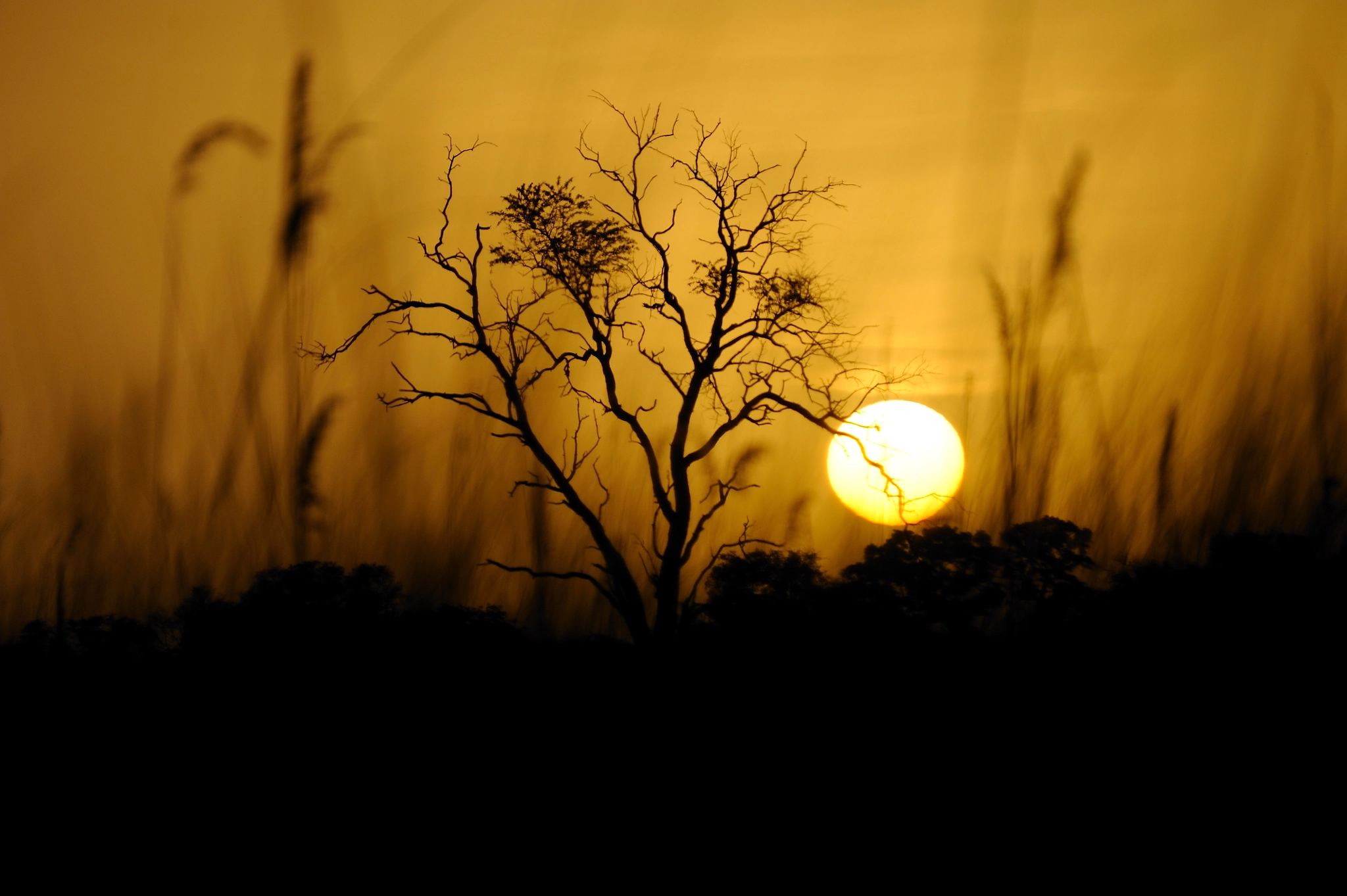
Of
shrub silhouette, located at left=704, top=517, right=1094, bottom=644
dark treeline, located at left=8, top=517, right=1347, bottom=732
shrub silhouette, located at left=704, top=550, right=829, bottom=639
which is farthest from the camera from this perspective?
shrub silhouette, located at left=704, top=550, right=829, bottom=639

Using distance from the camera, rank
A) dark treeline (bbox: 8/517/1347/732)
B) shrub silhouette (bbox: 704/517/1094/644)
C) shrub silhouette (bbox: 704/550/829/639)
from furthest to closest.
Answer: shrub silhouette (bbox: 704/550/829/639) → shrub silhouette (bbox: 704/517/1094/644) → dark treeline (bbox: 8/517/1347/732)

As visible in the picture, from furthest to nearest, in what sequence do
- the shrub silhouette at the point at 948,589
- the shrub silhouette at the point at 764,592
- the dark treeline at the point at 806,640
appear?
the shrub silhouette at the point at 764,592, the shrub silhouette at the point at 948,589, the dark treeline at the point at 806,640

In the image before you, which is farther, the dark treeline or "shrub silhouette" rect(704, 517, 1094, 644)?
"shrub silhouette" rect(704, 517, 1094, 644)

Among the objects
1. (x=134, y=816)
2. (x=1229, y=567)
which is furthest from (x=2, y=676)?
(x=1229, y=567)

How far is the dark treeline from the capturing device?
28.8 ft

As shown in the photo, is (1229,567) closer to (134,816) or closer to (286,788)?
(286,788)

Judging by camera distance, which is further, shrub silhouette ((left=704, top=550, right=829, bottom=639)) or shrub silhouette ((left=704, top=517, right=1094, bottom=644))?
shrub silhouette ((left=704, top=550, right=829, bottom=639))

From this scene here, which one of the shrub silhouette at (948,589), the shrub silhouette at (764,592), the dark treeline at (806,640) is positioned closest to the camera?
the dark treeline at (806,640)

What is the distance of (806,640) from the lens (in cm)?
962

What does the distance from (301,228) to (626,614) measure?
5.29 metres

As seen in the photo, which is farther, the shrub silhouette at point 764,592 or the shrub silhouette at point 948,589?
the shrub silhouette at point 764,592

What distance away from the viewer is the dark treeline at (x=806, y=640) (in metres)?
8.77

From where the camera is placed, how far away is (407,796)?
777 cm

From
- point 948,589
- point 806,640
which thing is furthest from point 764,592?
point 948,589
